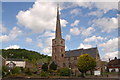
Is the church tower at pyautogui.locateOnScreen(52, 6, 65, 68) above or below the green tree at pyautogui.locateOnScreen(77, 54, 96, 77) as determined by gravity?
above

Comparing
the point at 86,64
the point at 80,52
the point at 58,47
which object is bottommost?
the point at 86,64

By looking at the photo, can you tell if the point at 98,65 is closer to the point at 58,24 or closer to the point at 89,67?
the point at 89,67

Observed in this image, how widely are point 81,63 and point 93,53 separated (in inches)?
524

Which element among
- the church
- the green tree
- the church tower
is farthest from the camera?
the church tower

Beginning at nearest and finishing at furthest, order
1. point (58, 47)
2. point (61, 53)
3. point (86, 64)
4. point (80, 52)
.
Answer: point (86, 64) < point (80, 52) < point (58, 47) < point (61, 53)

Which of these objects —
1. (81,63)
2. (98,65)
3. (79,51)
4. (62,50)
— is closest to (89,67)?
(81,63)

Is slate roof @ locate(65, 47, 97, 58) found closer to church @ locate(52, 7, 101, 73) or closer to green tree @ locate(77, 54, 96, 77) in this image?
church @ locate(52, 7, 101, 73)

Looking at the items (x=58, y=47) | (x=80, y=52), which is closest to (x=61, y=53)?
(x=58, y=47)

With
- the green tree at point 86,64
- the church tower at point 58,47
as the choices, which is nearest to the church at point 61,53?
the church tower at point 58,47

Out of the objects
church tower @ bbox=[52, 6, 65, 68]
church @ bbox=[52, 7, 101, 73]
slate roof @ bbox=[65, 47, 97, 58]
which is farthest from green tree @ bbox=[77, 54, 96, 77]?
church tower @ bbox=[52, 6, 65, 68]

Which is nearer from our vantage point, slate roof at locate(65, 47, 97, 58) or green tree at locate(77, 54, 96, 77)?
green tree at locate(77, 54, 96, 77)

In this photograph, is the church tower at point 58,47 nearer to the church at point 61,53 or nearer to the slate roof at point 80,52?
the church at point 61,53

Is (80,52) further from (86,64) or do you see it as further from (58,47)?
(86,64)

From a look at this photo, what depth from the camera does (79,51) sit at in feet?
231
